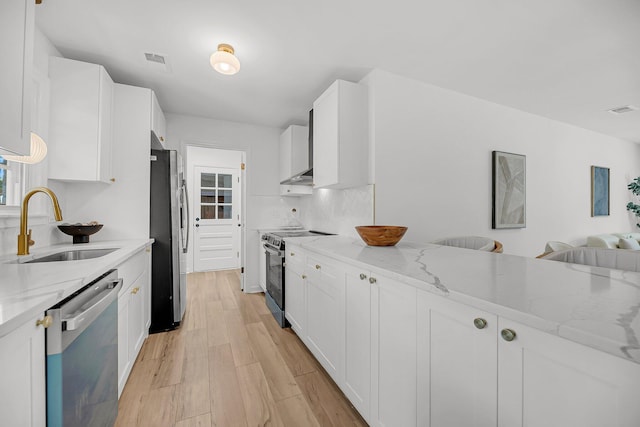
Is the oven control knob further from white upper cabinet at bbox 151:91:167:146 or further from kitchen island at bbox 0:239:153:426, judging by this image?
white upper cabinet at bbox 151:91:167:146

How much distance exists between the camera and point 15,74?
3.69 feet

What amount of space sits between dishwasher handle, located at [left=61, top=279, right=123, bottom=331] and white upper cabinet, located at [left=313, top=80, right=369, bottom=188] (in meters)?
1.71

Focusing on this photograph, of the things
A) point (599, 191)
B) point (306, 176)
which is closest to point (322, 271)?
point (306, 176)

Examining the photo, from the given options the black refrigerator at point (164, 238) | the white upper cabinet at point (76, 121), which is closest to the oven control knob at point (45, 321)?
the white upper cabinet at point (76, 121)

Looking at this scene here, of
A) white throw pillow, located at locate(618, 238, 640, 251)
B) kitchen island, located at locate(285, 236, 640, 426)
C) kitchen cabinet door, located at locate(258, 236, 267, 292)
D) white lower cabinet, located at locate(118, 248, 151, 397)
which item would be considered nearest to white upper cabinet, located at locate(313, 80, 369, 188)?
kitchen island, located at locate(285, 236, 640, 426)

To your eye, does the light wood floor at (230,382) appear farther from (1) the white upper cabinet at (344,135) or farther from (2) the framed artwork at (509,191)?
(2) the framed artwork at (509,191)

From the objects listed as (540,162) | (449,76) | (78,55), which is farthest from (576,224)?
(78,55)

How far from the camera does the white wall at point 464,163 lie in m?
2.47

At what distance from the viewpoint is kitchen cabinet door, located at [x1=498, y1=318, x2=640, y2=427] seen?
55 centimetres

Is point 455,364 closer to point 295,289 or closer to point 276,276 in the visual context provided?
point 295,289

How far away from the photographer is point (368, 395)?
1354 mm

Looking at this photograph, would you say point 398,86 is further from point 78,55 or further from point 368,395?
point 78,55

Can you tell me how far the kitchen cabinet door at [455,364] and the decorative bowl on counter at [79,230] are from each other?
2.45 meters

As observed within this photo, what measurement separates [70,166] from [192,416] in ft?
6.59
